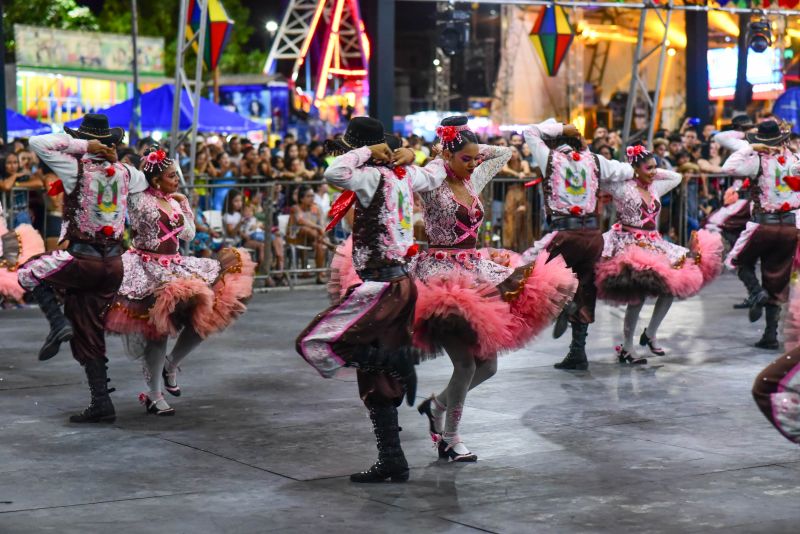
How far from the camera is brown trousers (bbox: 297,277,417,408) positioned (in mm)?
6816

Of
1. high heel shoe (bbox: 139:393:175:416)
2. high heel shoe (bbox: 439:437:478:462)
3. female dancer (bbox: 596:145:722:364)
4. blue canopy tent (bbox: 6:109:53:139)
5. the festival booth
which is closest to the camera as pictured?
high heel shoe (bbox: 439:437:478:462)

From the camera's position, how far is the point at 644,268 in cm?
1068

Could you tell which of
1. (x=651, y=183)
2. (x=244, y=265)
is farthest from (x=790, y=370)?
(x=651, y=183)

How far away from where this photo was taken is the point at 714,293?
53.6ft

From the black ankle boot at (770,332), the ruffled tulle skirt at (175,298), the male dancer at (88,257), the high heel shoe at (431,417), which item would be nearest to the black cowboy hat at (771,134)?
the black ankle boot at (770,332)

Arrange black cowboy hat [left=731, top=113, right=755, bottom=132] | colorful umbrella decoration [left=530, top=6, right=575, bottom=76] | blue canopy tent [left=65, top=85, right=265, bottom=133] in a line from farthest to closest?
blue canopy tent [left=65, top=85, right=265, bottom=133] → colorful umbrella decoration [left=530, top=6, right=575, bottom=76] → black cowboy hat [left=731, top=113, right=755, bottom=132]

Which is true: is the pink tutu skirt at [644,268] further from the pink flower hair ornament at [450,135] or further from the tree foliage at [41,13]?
the tree foliage at [41,13]

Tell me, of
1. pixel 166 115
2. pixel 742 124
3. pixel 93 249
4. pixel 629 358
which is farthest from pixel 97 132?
pixel 166 115

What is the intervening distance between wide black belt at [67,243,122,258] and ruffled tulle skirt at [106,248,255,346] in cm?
24

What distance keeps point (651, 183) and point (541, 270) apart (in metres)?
3.95

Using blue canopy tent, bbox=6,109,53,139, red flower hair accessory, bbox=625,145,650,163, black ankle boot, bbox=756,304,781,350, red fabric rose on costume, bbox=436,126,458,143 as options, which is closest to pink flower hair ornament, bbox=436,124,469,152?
red fabric rose on costume, bbox=436,126,458,143

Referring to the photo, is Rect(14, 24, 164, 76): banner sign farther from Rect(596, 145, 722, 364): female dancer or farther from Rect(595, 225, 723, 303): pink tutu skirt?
Rect(595, 225, 723, 303): pink tutu skirt

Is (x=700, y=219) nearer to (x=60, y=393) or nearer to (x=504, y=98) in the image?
(x=60, y=393)

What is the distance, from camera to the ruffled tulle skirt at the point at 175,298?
8695 millimetres
